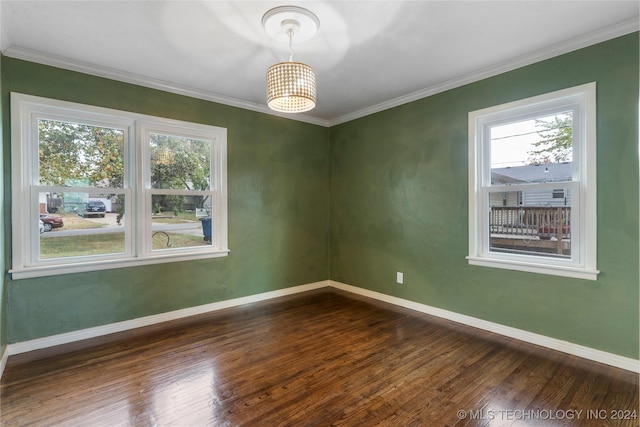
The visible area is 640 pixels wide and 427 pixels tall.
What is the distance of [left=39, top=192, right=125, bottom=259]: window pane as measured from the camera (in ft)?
9.11

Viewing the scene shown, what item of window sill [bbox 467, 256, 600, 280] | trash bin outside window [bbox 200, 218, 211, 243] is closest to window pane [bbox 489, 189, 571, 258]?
window sill [bbox 467, 256, 600, 280]

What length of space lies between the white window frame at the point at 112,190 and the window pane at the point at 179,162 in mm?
79

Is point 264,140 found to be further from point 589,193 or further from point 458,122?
point 589,193

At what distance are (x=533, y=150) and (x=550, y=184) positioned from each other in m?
0.36

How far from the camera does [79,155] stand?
2910 millimetres

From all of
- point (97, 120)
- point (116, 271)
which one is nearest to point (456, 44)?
point (97, 120)

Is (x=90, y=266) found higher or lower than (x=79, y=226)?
lower

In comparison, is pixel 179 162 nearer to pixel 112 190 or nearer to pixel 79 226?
pixel 112 190

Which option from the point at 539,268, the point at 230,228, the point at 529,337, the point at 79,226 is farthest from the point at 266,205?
the point at 529,337

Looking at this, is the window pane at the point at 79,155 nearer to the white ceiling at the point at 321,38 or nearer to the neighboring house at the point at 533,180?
the white ceiling at the point at 321,38

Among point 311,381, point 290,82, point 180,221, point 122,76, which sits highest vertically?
Result: point 122,76

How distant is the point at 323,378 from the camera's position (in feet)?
Result: 7.29

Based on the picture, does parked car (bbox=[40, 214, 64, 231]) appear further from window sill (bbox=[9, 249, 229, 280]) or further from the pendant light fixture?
the pendant light fixture

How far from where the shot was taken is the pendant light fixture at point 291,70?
203 cm
